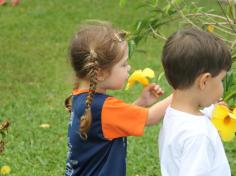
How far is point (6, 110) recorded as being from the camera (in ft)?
17.8

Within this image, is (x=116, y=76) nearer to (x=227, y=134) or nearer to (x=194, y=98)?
(x=194, y=98)

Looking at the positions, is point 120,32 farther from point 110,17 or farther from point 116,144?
point 110,17

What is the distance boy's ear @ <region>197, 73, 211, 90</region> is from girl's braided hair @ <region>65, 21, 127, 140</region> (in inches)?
17.4

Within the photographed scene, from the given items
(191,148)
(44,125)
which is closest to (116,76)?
(191,148)

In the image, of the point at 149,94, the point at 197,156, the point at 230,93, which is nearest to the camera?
the point at 197,156

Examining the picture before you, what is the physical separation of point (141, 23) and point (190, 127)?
85cm

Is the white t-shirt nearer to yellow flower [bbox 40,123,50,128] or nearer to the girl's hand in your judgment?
the girl's hand

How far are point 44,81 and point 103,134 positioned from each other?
4.13 meters

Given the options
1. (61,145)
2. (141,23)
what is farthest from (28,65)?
(141,23)

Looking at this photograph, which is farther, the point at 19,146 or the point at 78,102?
the point at 19,146

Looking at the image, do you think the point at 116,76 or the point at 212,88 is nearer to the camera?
the point at 212,88

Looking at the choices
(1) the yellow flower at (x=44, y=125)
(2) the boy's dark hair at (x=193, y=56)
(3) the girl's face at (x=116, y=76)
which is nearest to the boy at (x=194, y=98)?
(2) the boy's dark hair at (x=193, y=56)

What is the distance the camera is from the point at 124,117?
94.2 inches

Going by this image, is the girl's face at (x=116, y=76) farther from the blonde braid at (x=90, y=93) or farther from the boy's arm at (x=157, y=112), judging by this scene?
the boy's arm at (x=157, y=112)
